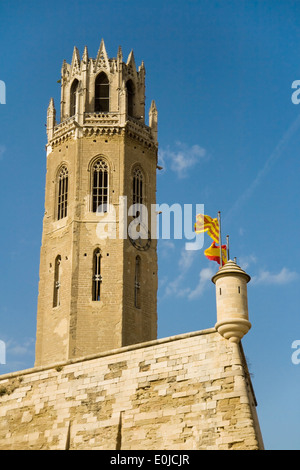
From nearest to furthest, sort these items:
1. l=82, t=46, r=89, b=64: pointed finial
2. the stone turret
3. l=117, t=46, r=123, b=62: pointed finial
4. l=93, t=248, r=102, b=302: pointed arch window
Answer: the stone turret < l=93, t=248, r=102, b=302: pointed arch window < l=82, t=46, r=89, b=64: pointed finial < l=117, t=46, r=123, b=62: pointed finial

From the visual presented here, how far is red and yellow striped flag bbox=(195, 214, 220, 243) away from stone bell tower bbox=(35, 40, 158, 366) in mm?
15010

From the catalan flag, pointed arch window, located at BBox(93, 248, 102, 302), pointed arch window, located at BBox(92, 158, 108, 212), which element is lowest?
the catalan flag

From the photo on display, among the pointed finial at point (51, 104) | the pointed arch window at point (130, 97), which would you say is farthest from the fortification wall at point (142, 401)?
the pointed finial at point (51, 104)

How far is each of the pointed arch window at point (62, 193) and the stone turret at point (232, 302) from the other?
79.5ft

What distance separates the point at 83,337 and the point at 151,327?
14.1 feet

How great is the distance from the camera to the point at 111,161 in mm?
46625

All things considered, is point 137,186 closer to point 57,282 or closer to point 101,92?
point 101,92

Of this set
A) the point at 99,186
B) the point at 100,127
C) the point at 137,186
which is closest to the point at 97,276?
the point at 99,186

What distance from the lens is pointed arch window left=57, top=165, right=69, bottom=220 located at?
1831 inches

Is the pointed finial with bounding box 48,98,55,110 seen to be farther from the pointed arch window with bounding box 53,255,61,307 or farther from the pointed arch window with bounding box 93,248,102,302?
the pointed arch window with bounding box 93,248,102,302

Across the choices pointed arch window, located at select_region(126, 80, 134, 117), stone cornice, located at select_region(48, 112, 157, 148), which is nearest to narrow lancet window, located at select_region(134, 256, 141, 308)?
stone cornice, located at select_region(48, 112, 157, 148)

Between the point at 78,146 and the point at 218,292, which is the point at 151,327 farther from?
the point at 218,292

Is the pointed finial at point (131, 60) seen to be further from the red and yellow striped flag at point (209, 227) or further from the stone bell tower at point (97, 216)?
the red and yellow striped flag at point (209, 227)

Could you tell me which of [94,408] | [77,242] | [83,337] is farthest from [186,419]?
[77,242]
